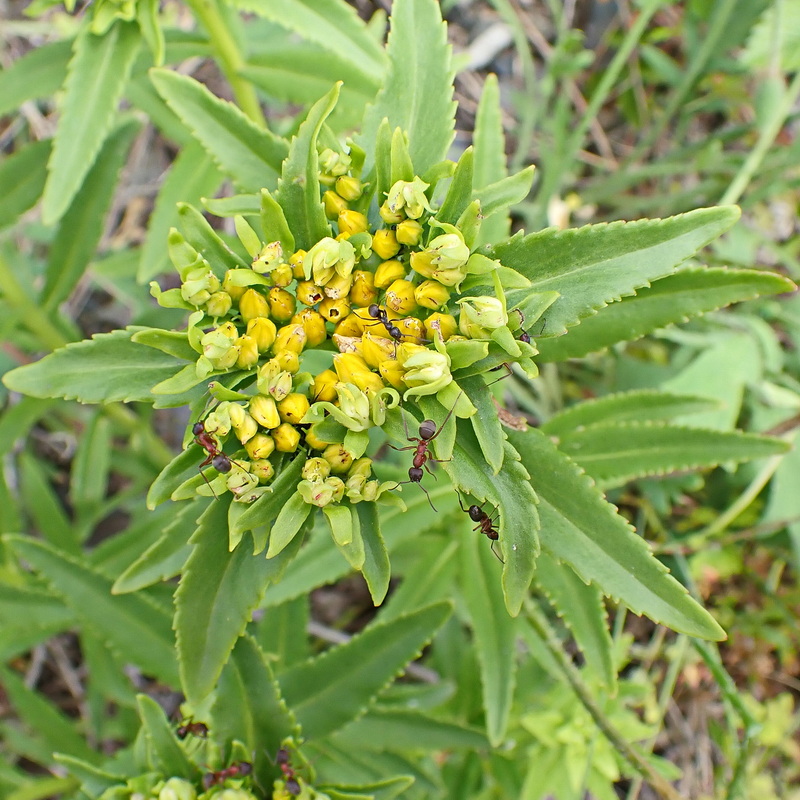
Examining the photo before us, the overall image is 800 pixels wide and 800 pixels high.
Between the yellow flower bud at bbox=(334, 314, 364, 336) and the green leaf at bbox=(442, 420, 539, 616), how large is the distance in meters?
0.37

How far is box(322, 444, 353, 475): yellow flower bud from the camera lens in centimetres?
167

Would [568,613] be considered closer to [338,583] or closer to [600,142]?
[338,583]

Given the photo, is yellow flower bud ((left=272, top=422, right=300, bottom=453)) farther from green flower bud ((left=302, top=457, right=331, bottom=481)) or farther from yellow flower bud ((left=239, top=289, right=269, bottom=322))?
yellow flower bud ((left=239, top=289, right=269, bottom=322))

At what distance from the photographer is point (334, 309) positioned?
1.79 metres

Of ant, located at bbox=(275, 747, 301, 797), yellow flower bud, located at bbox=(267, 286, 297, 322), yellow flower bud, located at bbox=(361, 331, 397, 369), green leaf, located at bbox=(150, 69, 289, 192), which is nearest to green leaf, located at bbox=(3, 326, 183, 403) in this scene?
yellow flower bud, located at bbox=(267, 286, 297, 322)

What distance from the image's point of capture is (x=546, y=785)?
2.91 m

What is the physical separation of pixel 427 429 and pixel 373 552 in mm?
314

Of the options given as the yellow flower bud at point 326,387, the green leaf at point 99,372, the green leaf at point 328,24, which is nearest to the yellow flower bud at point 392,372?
→ the yellow flower bud at point 326,387

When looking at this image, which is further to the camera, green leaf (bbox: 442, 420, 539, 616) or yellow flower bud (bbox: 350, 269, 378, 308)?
yellow flower bud (bbox: 350, 269, 378, 308)

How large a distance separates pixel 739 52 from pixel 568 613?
12.1 ft

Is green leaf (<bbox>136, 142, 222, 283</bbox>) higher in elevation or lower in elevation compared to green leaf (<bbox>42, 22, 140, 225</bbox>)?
lower

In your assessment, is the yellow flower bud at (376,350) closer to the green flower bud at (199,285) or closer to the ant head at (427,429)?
the ant head at (427,429)

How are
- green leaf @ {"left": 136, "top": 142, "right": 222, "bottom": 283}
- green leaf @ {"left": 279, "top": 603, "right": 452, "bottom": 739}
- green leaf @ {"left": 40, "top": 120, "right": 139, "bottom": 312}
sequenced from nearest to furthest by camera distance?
green leaf @ {"left": 279, "top": 603, "right": 452, "bottom": 739}, green leaf @ {"left": 136, "top": 142, "right": 222, "bottom": 283}, green leaf @ {"left": 40, "top": 120, "right": 139, "bottom": 312}

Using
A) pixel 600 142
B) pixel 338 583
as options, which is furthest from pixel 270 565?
pixel 600 142
